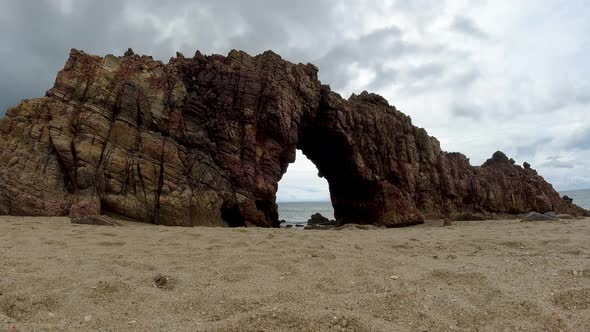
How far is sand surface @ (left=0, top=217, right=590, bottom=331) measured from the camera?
343 cm

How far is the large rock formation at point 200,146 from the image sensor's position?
463 inches

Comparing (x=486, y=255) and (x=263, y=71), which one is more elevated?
(x=263, y=71)

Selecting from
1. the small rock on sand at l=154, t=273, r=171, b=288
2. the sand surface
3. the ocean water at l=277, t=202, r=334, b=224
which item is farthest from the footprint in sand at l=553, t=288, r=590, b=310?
the ocean water at l=277, t=202, r=334, b=224

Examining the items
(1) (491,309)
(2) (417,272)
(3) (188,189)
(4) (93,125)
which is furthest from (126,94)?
(1) (491,309)

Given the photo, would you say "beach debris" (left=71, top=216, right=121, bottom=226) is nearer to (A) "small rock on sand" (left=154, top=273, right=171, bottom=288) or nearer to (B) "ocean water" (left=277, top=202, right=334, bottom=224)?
(A) "small rock on sand" (left=154, top=273, right=171, bottom=288)

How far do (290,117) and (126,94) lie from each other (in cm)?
780

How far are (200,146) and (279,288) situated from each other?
453 inches

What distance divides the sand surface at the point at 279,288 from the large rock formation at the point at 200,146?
522 cm

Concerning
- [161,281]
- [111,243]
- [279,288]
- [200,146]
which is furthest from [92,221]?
[279,288]

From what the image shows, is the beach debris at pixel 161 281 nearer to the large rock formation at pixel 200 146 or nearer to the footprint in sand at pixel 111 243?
the footprint in sand at pixel 111 243

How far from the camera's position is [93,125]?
12.8 m

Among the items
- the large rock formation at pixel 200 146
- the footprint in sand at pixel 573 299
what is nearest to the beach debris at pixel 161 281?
the footprint in sand at pixel 573 299

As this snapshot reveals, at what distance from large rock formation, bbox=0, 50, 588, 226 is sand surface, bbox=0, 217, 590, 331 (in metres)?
5.22

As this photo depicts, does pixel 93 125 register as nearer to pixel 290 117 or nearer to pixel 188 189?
pixel 188 189
